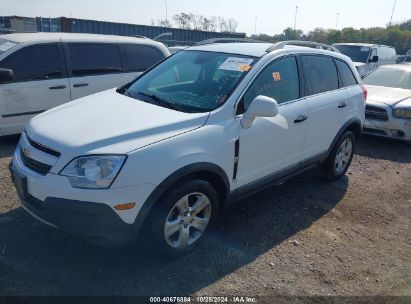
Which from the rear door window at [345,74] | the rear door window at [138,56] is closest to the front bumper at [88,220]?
the rear door window at [345,74]

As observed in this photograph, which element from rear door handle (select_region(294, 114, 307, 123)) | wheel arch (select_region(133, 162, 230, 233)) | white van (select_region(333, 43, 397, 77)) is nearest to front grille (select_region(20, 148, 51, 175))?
wheel arch (select_region(133, 162, 230, 233))

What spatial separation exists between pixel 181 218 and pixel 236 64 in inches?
63.0

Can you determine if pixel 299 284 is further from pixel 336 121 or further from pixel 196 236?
pixel 336 121

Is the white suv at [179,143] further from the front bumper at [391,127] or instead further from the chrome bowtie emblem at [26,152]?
the front bumper at [391,127]

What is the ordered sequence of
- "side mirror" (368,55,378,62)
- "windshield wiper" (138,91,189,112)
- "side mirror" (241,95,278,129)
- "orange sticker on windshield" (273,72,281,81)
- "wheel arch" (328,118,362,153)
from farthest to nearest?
"side mirror" (368,55,378,62) < "wheel arch" (328,118,362,153) < "orange sticker on windshield" (273,72,281,81) < "windshield wiper" (138,91,189,112) < "side mirror" (241,95,278,129)

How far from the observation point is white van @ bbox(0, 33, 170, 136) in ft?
18.2

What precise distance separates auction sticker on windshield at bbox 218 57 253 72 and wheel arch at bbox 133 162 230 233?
3.43 feet

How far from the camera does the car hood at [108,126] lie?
272 cm

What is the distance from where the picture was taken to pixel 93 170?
2.64m

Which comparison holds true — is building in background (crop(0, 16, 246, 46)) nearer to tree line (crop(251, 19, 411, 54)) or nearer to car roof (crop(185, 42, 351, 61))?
car roof (crop(185, 42, 351, 61))

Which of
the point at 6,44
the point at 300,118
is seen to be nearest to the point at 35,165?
the point at 300,118

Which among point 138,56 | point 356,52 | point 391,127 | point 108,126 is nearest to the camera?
point 108,126

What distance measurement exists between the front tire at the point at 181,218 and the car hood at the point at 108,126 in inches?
18.7

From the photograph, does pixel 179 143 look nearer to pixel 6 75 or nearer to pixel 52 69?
pixel 6 75
